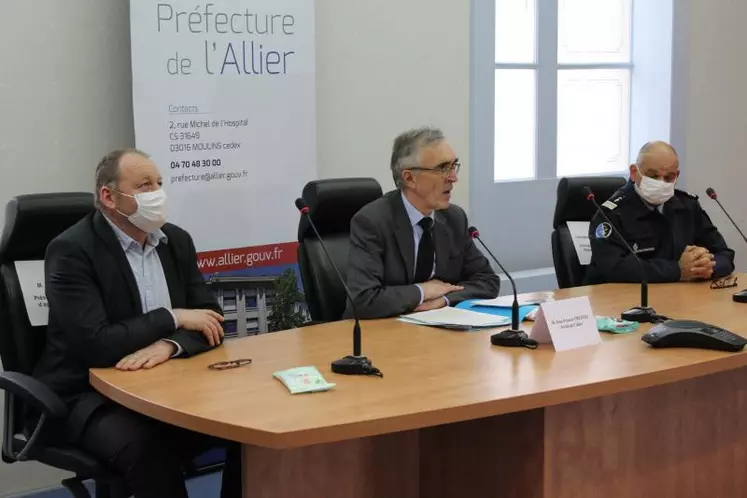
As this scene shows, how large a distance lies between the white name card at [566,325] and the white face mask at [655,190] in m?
1.21

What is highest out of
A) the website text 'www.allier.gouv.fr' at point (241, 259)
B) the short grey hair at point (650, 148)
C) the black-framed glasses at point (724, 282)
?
the short grey hair at point (650, 148)

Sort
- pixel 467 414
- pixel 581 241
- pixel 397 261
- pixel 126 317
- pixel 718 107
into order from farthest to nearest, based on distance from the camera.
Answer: pixel 718 107 → pixel 581 241 → pixel 397 261 → pixel 126 317 → pixel 467 414

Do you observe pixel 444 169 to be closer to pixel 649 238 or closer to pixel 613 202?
pixel 613 202

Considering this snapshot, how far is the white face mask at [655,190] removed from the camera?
12.5 feet

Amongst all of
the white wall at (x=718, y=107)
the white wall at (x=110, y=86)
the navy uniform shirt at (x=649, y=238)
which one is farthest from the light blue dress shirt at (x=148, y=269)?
the white wall at (x=718, y=107)

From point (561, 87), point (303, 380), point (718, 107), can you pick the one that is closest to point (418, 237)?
point (303, 380)

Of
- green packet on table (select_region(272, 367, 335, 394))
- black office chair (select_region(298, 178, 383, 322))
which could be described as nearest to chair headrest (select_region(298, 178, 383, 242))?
black office chair (select_region(298, 178, 383, 322))

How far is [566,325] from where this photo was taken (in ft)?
8.86

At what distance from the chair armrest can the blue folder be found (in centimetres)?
131

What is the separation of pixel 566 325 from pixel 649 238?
1331 mm

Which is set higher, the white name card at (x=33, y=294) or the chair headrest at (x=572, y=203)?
the chair headrest at (x=572, y=203)

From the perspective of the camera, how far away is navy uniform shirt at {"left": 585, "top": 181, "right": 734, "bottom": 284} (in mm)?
3762

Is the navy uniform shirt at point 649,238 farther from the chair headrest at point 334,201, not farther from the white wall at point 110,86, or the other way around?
the white wall at point 110,86

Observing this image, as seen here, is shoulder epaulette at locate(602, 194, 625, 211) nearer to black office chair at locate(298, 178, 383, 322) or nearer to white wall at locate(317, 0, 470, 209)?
black office chair at locate(298, 178, 383, 322)
